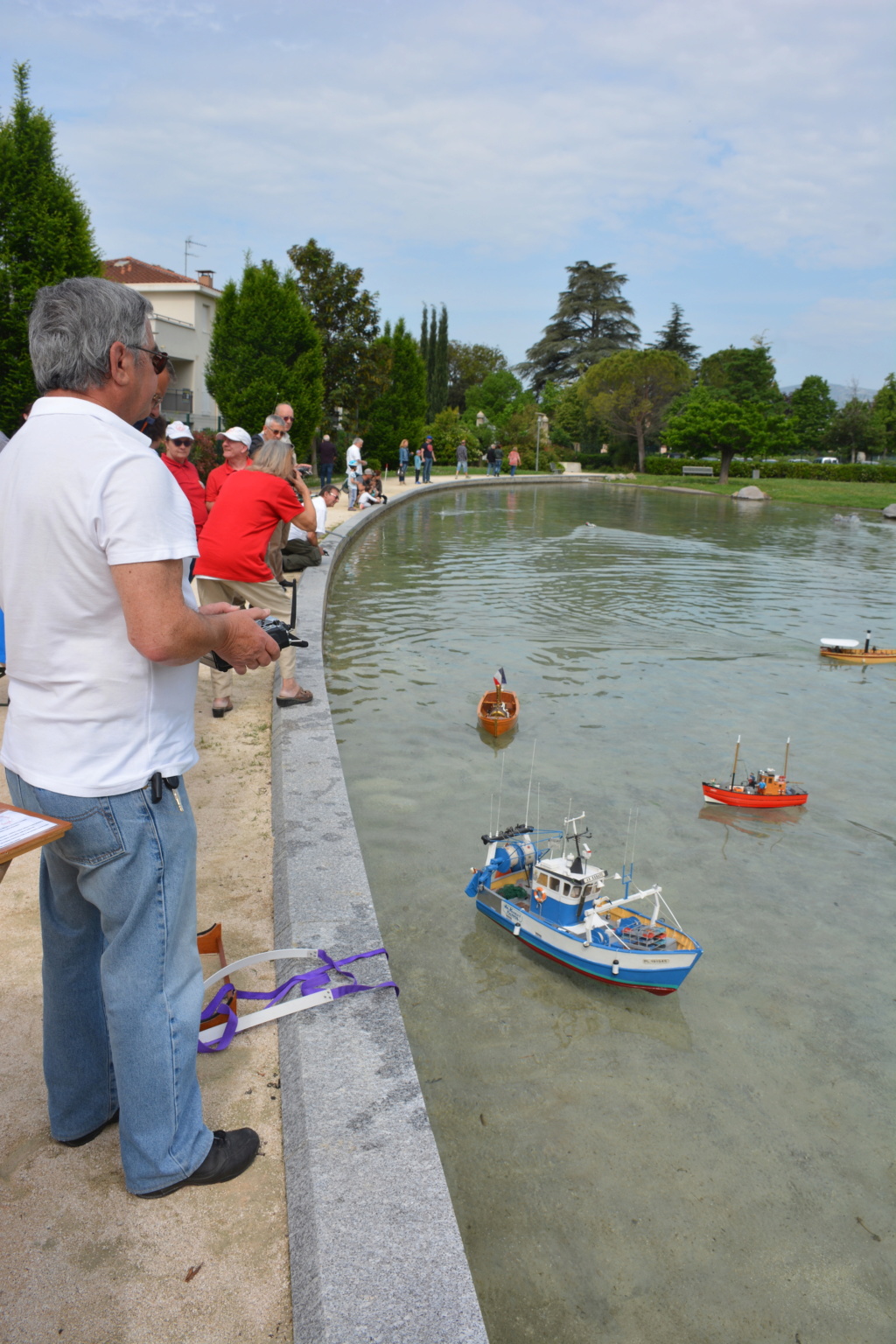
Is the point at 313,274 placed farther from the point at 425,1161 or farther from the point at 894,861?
the point at 425,1161

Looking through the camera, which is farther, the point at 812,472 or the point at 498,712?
the point at 812,472

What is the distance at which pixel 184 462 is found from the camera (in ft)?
30.3

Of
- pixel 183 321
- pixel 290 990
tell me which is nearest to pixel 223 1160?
pixel 290 990

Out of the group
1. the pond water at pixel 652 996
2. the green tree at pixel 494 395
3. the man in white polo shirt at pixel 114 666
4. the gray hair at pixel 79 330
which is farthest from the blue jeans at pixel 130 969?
the green tree at pixel 494 395

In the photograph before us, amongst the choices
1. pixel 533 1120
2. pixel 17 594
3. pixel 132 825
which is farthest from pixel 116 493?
pixel 533 1120

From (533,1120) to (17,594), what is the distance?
3.74 metres

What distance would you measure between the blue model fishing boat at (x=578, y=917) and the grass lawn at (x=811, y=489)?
50922mm

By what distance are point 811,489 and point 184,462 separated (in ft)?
185

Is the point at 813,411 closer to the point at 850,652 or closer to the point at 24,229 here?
the point at 850,652

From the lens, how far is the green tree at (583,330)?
286 ft

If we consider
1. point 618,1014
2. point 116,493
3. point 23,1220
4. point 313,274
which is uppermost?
point 313,274

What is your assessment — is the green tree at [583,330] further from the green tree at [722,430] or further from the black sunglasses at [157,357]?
the black sunglasses at [157,357]

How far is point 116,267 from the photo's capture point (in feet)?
151

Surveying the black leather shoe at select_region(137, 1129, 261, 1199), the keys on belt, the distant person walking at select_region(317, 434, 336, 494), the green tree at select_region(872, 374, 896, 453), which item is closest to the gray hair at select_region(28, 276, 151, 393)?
the keys on belt
